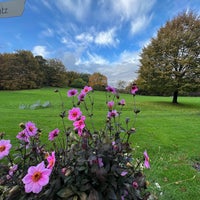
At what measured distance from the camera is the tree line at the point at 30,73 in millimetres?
30328

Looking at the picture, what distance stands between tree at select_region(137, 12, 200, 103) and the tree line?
11.4m

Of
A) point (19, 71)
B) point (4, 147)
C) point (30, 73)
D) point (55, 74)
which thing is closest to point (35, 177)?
point (4, 147)

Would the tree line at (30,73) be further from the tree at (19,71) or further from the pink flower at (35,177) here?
the pink flower at (35,177)

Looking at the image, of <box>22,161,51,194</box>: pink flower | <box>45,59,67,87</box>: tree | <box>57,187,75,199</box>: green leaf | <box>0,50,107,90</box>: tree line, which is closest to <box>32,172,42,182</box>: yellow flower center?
<box>22,161,51,194</box>: pink flower

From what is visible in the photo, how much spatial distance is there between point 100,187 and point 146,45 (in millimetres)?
16922

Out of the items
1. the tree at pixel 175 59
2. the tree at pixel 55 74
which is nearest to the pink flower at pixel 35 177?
the tree at pixel 175 59

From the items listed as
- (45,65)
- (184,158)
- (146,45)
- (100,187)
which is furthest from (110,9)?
(45,65)

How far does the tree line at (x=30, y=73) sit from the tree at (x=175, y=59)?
37.4 feet

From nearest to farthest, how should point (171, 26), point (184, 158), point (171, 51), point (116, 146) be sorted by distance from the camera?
point (116, 146) < point (184, 158) < point (171, 51) < point (171, 26)

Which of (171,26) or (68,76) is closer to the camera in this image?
(171,26)

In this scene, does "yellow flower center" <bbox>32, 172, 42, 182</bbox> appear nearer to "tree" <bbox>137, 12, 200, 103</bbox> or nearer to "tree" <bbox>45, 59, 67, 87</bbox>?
"tree" <bbox>137, 12, 200, 103</bbox>

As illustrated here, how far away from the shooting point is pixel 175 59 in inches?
582

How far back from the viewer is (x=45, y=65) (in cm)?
3759

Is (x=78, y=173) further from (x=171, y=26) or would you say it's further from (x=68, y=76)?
(x=68, y=76)
